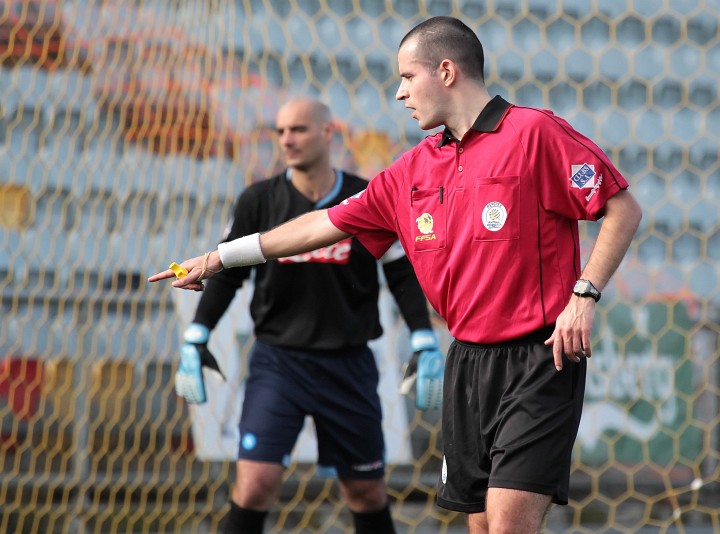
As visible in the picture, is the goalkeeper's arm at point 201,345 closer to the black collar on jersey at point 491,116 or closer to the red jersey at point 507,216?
the red jersey at point 507,216

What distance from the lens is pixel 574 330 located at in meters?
2.21

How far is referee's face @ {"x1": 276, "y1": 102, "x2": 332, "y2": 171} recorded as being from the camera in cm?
369

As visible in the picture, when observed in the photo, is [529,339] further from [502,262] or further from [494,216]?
[494,216]

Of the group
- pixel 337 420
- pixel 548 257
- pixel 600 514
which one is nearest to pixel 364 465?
pixel 337 420

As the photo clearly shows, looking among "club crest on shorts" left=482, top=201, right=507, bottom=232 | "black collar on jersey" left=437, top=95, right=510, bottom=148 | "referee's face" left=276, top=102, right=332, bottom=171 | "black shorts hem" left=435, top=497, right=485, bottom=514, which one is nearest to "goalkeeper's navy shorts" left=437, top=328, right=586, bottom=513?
"black shorts hem" left=435, top=497, right=485, bottom=514

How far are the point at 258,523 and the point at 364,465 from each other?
417 millimetres

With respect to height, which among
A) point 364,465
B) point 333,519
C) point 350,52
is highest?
point 350,52

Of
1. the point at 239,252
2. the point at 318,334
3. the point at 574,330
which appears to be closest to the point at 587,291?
the point at 574,330

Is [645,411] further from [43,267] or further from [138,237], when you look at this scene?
[43,267]

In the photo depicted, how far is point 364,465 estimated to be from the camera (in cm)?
369

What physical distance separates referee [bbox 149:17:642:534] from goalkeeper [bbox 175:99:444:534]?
1.02 meters

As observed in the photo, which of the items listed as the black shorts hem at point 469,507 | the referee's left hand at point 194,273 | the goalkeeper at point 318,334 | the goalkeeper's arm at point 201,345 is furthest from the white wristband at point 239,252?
the goalkeeper's arm at point 201,345

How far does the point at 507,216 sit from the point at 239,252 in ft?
2.34

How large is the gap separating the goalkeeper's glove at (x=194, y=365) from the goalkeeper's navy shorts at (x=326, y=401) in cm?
16
